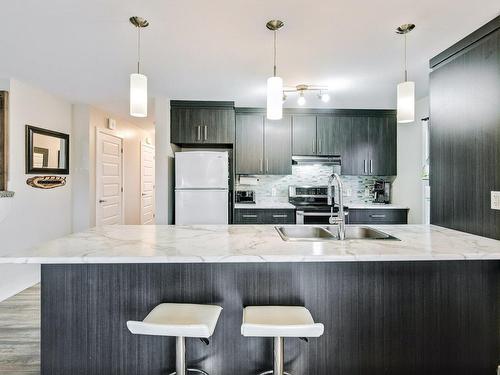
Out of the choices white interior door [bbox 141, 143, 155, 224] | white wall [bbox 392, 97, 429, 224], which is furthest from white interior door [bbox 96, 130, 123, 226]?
white wall [bbox 392, 97, 429, 224]

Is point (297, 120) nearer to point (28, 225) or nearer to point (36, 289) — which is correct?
point (28, 225)

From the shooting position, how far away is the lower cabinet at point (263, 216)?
163 inches

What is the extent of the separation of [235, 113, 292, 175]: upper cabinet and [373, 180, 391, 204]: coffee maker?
1.45 meters

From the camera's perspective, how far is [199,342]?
1.70 m

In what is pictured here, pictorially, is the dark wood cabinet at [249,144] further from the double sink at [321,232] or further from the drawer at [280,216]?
the double sink at [321,232]

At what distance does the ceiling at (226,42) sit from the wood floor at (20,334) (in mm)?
2370

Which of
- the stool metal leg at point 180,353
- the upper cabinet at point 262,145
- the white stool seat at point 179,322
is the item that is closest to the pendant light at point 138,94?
the white stool seat at point 179,322

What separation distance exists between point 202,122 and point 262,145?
0.92 meters

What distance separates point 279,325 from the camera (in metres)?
1.29

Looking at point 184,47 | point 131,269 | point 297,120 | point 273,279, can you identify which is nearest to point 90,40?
point 184,47

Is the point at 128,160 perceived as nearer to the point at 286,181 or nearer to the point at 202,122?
the point at 202,122

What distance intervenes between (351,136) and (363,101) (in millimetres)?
580

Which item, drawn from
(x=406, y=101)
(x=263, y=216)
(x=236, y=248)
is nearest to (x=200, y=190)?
(x=263, y=216)

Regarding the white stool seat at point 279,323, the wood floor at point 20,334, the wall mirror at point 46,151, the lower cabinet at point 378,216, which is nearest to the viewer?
the white stool seat at point 279,323
